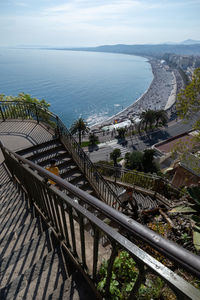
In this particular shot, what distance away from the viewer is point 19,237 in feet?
10.0

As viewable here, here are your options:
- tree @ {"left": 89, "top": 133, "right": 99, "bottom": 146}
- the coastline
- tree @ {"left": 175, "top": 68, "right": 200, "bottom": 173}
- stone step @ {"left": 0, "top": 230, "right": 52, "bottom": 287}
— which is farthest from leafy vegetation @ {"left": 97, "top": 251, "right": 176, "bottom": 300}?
the coastline

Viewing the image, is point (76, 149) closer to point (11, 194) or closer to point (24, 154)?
point (24, 154)

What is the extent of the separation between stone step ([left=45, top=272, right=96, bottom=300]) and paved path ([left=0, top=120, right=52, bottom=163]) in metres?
6.54

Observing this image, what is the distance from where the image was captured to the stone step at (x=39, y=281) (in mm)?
2074

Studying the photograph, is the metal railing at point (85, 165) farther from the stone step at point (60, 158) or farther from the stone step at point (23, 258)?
the stone step at point (23, 258)

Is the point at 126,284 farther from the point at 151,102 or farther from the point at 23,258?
the point at 151,102

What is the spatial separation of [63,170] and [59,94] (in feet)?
363

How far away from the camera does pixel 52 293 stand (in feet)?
6.77

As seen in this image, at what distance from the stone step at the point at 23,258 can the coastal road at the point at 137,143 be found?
4278 cm

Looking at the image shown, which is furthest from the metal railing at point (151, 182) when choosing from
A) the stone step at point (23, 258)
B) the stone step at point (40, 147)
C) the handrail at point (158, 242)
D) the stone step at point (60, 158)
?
the handrail at point (158, 242)

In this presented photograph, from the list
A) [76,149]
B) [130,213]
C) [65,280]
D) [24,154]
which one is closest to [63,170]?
[76,149]

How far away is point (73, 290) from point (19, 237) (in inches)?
60.0

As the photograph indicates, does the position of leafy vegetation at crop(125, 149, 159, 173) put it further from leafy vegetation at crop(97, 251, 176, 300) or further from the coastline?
the coastline

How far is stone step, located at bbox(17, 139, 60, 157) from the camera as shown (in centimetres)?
758
